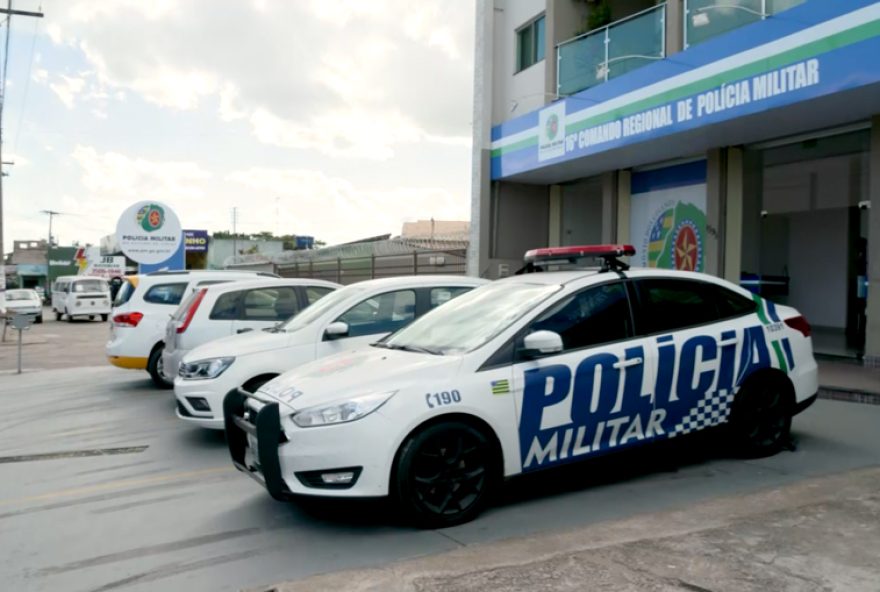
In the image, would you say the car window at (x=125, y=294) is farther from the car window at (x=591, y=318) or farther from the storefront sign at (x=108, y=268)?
the storefront sign at (x=108, y=268)

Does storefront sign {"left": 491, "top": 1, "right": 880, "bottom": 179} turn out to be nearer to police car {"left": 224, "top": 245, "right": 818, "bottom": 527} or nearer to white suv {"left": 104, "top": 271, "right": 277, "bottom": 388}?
police car {"left": 224, "top": 245, "right": 818, "bottom": 527}

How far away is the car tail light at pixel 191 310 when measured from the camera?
916 cm

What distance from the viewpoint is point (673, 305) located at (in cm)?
554

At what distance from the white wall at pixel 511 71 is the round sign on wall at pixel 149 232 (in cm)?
828

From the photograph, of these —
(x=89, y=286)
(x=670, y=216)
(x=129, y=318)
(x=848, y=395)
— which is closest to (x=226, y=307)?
(x=129, y=318)

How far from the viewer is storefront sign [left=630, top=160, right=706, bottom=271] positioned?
14375mm

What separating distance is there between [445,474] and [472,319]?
50.2 inches

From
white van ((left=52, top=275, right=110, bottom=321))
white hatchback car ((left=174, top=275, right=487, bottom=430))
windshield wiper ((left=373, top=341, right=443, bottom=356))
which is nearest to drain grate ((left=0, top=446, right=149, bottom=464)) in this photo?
white hatchback car ((left=174, top=275, right=487, bottom=430))

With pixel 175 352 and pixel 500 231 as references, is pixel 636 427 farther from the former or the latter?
pixel 500 231

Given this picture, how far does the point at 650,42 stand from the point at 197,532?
11.9m

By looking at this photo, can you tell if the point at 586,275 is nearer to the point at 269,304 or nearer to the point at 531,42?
the point at 269,304

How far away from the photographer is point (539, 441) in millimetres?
4777

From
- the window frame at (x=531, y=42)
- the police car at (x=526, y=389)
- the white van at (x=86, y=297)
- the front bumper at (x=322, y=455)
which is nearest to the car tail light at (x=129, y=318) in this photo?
the police car at (x=526, y=389)

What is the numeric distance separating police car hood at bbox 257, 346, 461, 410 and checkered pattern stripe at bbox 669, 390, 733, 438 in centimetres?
189
